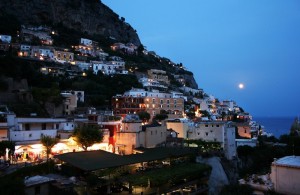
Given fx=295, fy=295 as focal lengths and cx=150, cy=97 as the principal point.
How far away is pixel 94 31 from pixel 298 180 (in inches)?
3815

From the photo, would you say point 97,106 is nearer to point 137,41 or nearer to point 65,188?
point 65,188

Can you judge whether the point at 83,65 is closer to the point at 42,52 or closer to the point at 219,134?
the point at 42,52

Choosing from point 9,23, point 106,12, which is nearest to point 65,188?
point 9,23

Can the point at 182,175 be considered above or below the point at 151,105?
below

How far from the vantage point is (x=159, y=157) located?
25828 millimetres

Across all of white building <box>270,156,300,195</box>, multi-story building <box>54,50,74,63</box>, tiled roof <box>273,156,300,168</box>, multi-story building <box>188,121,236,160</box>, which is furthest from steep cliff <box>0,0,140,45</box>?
white building <box>270,156,300,195</box>

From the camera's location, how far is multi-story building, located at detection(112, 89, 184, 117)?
53094 mm

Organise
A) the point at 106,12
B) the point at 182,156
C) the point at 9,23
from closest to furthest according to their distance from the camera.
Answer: the point at 182,156, the point at 9,23, the point at 106,12

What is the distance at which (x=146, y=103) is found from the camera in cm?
5419

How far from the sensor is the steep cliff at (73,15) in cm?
8450

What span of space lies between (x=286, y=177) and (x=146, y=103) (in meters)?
44.8

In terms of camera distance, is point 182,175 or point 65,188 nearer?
point 65,188

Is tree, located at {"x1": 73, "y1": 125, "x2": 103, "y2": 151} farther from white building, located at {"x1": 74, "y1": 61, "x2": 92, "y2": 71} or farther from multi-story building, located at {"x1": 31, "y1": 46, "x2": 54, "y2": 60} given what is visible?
multi-story building, located at {"x1": 31, "y1": 46, "x2": 54, "y2": 60}

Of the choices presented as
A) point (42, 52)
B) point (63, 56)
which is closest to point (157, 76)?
point (63, 56)
